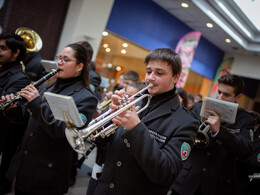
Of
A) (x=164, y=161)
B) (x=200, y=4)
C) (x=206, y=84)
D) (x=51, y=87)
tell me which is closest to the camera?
(x=164, y=161)

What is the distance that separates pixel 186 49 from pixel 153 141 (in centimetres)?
703

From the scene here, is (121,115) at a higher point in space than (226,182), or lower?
higher

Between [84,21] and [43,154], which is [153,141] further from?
[84,21]

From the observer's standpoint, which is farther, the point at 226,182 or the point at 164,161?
the point at 226,182

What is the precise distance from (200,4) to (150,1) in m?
1.52

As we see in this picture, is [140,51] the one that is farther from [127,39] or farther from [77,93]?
[77,93]

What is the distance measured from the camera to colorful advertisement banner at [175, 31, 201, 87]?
7.75 metres

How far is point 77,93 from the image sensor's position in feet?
6.93

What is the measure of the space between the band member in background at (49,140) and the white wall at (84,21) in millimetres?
3467

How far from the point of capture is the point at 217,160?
2.50 metres

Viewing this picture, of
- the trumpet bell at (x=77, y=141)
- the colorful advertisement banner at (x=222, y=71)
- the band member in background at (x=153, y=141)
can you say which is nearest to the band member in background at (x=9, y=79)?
the band member in background at (x=153, y=141)

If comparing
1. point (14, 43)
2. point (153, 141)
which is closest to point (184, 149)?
point (153, 141)

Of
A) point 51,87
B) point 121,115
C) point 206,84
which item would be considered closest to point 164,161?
point 121,115

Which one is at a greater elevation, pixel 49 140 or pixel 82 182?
pixel 49 140
